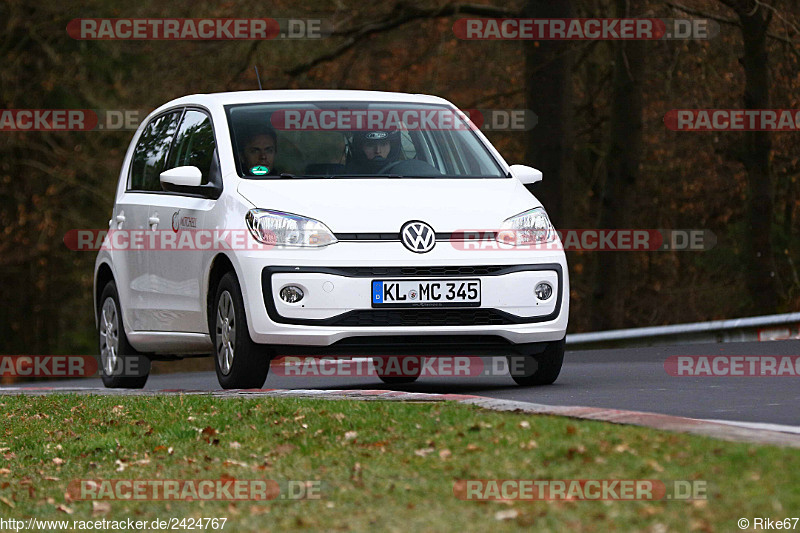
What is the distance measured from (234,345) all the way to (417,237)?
4.46 ft

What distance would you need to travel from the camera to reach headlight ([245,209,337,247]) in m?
10.1

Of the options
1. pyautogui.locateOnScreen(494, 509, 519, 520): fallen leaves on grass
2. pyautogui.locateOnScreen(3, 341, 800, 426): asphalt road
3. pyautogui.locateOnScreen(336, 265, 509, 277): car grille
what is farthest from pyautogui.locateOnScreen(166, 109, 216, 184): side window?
pyautogui.locateOnScreen(494, 509, 519, 520): fallen leaves on grass

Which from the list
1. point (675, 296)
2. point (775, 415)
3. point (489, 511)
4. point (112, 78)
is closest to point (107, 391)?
point (775, 415)

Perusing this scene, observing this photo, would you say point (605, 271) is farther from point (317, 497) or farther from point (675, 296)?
point (317, 497)

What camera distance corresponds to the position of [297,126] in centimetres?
1142

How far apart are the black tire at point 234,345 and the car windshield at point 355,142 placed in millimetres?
835

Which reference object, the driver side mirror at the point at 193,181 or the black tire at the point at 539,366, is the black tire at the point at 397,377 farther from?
the driver side mirror at the point at 193,181

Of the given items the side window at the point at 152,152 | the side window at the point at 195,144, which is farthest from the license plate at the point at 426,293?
the side window at the point at 152,152

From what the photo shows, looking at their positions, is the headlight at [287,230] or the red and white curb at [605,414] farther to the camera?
the headlight at [287,230]

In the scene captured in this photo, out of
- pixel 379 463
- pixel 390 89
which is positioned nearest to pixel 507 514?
pixel 379 463

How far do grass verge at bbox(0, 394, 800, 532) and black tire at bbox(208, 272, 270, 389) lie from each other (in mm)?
706

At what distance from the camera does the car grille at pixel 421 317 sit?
10148mm

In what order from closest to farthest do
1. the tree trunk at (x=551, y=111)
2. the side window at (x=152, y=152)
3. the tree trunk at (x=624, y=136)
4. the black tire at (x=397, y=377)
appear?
the side window at (x=152, y=152), the black tire at (x=397, y=377), the tree trunk at (x=551, y=111), the tree trunk at (x=624, y=136)

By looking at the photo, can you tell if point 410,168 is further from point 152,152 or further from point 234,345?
point 152,152
